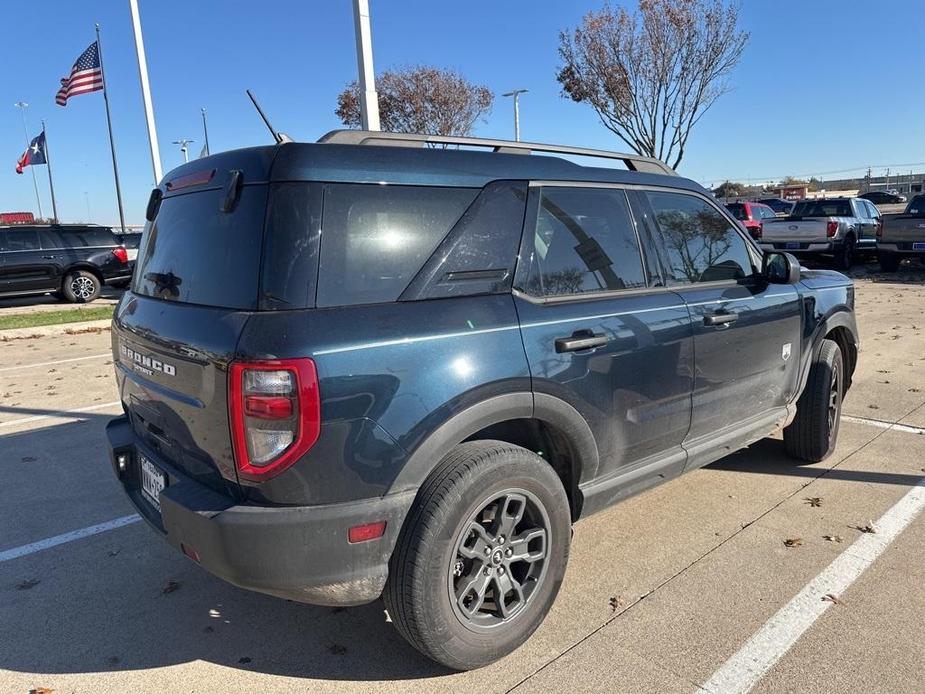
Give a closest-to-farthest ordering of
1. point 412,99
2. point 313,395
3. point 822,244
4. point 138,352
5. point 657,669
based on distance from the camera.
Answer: point 313,395 < point 657,669 < point 138,352 < point 822,244 < point 412,99

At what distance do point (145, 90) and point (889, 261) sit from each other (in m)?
18.0

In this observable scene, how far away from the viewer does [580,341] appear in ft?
8.94

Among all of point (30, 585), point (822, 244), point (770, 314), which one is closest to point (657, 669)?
point (770, 314)

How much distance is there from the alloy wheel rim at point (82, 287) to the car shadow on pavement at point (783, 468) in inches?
599

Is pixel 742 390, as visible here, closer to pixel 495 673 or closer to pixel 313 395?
pixel 495 673

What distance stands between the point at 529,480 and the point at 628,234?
1.34 meters

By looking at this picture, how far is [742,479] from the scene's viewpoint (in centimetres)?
434

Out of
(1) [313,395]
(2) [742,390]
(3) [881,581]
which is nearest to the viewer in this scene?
(1) [313,395]

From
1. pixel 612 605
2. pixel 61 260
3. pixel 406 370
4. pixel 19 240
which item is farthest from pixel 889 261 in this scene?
pixel 19 240

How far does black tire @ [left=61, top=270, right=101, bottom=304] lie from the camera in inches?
599

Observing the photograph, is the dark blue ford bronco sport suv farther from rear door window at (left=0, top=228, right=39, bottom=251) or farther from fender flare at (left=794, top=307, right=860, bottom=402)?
rear door window at (left=0, top=228, right=39, bottom=251)

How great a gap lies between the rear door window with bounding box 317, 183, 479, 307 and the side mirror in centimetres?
222

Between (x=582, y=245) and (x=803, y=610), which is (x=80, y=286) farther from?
(x=803, y=610)

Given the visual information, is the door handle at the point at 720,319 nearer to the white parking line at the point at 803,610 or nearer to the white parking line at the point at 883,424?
the white parking line at the point at 803,610
